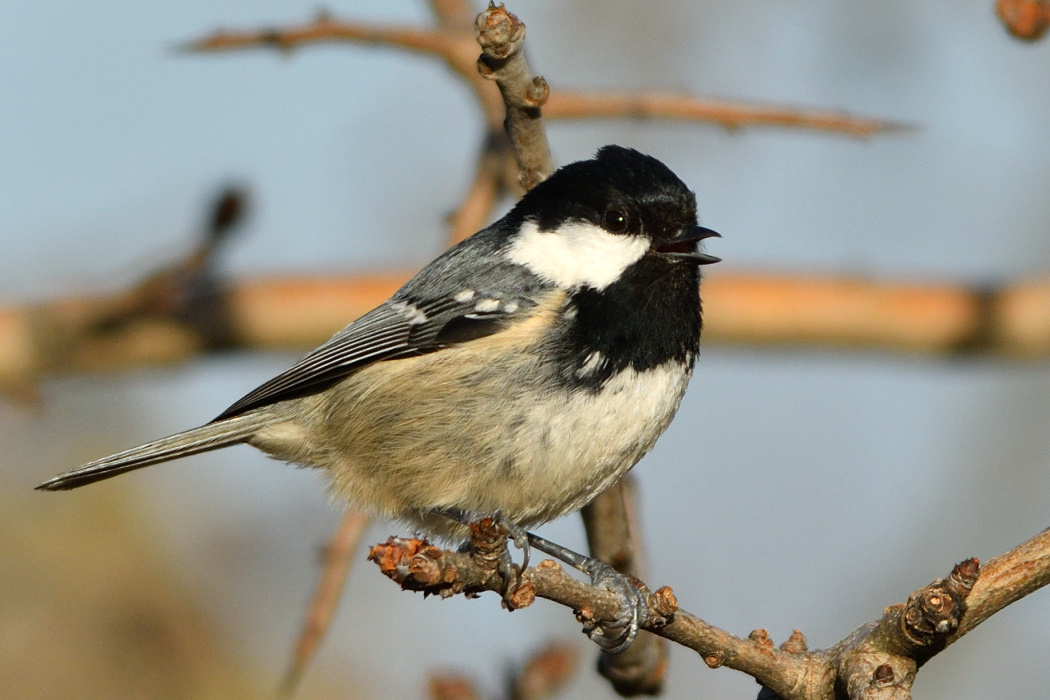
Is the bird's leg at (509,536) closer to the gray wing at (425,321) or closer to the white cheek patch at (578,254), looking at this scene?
the gray wing at (425,321)

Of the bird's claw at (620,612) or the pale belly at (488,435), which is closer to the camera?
the bird's claw at (620,612)

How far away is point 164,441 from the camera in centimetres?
363

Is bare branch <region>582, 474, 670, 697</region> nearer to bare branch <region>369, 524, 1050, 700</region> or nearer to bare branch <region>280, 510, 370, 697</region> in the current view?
bare branch <region>280, 510, 370, 697</region>

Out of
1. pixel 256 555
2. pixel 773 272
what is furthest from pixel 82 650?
pixel 773 272

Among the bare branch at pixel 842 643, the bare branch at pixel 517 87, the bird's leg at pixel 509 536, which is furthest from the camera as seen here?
the bare branch at pixel 517 87

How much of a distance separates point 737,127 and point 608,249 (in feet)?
3.01

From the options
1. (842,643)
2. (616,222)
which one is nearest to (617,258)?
(616,222)

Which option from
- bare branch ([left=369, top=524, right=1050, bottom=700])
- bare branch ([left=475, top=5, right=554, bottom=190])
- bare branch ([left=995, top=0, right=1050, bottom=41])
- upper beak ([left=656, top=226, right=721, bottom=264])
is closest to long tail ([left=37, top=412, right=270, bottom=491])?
bare branch ([left=475, top=5, right=554, bottom=190])

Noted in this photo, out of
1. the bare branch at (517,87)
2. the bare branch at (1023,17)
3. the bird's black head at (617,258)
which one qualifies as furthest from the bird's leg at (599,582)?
the bare branch at (1023,17)

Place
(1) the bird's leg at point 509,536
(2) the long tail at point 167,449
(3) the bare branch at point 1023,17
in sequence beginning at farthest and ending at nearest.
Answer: (2) the long tail at point 167,449, (3) the bare branch at point 1023,17, (1) the bird's leg at point 509,536

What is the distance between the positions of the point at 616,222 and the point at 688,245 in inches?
9.2

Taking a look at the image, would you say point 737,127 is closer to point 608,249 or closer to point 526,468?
point 608,249

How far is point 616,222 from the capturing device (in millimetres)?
3449

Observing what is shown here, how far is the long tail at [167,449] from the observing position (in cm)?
350
